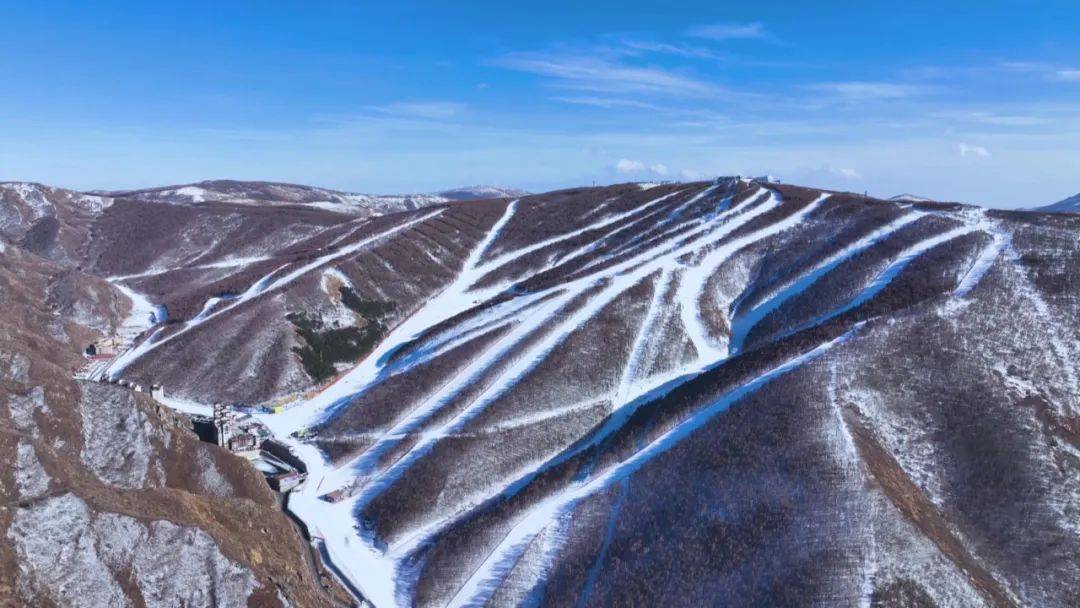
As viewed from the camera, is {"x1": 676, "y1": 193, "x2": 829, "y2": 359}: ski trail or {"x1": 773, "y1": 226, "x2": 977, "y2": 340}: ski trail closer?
{"x1": 773, "y1": 226, "x2": 977, "y2": 340}: ski trail

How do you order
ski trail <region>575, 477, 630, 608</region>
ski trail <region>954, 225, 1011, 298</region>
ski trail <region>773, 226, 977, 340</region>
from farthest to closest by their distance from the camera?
ski trail <region>773, 226, 977, 340</region>
ski trail <region>954, 225, 1011, 298</region>
ski trail <region>575, 477, 630, 608</region>

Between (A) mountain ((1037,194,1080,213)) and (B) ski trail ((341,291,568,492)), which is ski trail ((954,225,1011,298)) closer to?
(B) ski trail ((341,291,568,492))

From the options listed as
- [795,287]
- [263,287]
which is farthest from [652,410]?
[263,287]

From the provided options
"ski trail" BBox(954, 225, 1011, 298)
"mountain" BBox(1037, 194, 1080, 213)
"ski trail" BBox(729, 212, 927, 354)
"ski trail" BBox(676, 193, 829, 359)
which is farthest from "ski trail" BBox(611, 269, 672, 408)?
"mountain" BBox(1037, 194, 1080, 213)

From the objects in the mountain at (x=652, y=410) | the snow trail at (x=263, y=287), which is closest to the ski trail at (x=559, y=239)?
the mountain at (x=652, y=410)

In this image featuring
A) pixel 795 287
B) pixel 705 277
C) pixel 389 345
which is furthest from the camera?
pixel 389 345

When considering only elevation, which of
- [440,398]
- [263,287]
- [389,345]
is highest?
[263,287]

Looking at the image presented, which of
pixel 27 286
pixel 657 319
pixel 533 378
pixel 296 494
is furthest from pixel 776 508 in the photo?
pixel 27 286

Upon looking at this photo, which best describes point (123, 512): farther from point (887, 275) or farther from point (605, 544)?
point (887, 275)

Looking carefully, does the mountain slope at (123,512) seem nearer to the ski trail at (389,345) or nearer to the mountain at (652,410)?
the mountain at (652,410)
